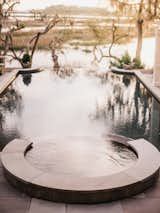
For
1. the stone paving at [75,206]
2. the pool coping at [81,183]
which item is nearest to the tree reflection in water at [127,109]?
the pool coping at [81,183]

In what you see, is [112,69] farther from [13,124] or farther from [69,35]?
[13,124]

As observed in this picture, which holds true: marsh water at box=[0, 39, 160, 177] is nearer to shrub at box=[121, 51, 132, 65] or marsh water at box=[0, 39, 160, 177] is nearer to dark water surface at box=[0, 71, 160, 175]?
dark water surface at box=[0, 71, 160, 175]

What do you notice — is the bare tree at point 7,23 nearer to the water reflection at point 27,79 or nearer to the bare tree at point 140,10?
the water reflection at point 27,79

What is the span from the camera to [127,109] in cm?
1073

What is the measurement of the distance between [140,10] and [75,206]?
1652 cm

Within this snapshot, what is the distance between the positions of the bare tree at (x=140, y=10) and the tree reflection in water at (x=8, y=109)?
956 centimetres

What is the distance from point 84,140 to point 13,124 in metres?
2.47

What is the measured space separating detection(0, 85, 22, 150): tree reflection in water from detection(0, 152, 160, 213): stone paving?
8.06ft

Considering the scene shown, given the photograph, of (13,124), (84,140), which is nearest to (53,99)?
(13,124)

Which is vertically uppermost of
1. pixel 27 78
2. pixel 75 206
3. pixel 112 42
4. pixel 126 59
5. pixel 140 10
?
pixel 140 10

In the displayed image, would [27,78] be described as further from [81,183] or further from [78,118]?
[81,183]

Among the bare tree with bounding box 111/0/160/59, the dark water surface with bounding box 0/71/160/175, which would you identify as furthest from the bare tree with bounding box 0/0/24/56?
the bare tree with bounding box 111/0/160/59

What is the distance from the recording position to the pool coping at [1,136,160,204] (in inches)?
205

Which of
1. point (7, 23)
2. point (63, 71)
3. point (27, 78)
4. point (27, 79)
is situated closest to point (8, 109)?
point (27, 79)
